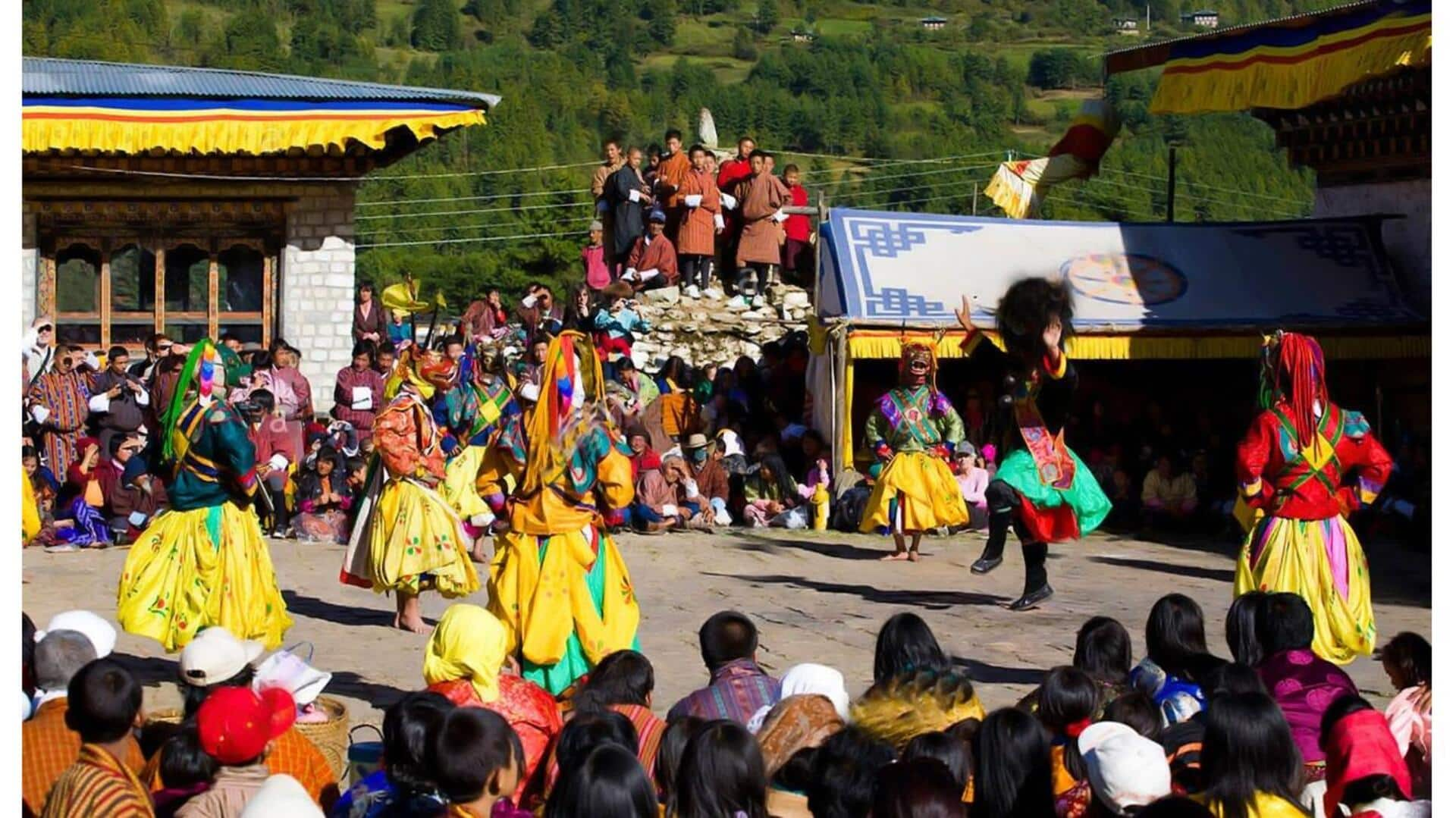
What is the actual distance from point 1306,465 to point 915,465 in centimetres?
514

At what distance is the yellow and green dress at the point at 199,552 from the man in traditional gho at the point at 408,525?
1.31 meters

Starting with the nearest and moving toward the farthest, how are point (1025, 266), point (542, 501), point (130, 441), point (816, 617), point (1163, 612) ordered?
1. point (1163, 612)
2. point (542, 501)
3. point (816, 617)
4. point (130, 441)
5. point (1025, 266)

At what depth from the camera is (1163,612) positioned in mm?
6910

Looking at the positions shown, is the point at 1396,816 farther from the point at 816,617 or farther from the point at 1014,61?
the point at 1014,61

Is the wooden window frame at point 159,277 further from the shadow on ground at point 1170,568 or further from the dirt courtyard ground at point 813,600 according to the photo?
the shadow on ground at point 1170,568

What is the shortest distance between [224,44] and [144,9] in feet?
13.1

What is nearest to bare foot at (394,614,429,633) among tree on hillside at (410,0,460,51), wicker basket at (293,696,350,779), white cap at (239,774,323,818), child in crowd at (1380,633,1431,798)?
wicker basket at (293,696,350,779)

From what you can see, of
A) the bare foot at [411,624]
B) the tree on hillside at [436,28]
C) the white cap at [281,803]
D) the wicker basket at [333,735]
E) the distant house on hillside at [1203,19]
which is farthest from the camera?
the distant house on hillside at [1203,19]

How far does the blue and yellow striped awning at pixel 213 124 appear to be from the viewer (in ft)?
60.3

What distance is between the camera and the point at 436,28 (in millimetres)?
89812

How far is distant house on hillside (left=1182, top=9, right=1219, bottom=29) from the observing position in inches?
3578

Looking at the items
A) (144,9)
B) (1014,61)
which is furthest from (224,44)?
(1014,61)

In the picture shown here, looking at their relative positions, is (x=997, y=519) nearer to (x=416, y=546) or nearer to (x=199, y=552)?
(x=416, y=546)

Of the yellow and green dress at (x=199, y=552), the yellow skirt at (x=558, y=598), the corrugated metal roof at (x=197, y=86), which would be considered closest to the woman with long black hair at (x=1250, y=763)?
the yellow skirt at (x=558, y=598)
